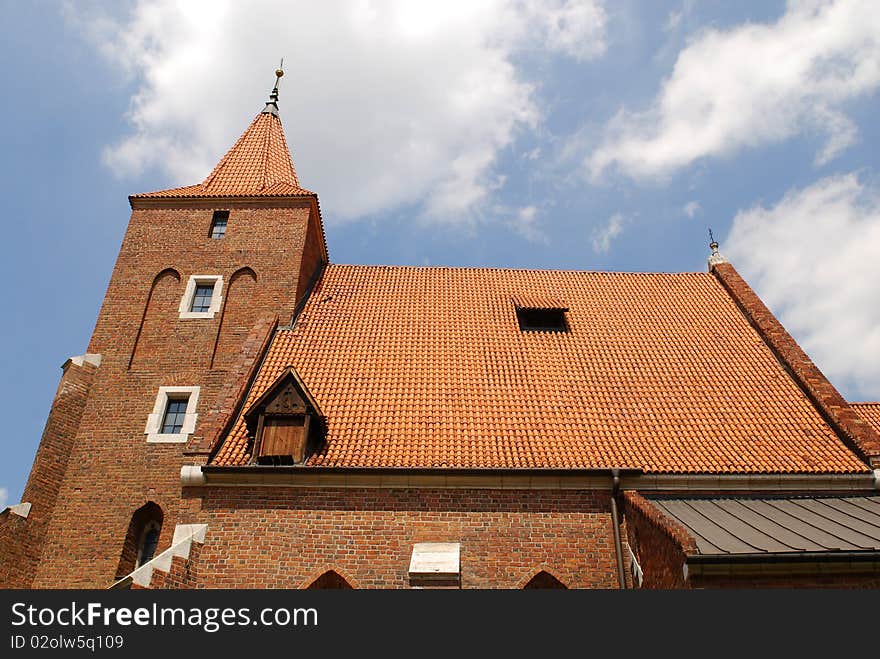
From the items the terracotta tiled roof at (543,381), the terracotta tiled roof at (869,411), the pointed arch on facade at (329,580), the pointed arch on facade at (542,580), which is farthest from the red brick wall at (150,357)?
the terracotta tiled roof at (869,411)

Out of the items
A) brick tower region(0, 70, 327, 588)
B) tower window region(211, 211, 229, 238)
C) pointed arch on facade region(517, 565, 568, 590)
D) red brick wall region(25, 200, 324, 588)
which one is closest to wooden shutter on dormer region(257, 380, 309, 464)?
brick tower region(0, 70, 327, 588)

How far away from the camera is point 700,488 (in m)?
9.48

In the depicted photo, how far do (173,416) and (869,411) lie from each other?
15772 mm

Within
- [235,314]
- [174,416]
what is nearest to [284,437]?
[174,416]

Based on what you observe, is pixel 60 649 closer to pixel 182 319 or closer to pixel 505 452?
pixel 505 452

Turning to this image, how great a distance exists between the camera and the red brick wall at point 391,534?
29.2ft

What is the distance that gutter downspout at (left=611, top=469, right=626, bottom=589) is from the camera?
8.95 metres

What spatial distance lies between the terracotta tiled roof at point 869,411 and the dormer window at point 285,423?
40.3ft

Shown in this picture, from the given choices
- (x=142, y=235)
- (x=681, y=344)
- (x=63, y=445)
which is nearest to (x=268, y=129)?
(x=142, y=235)

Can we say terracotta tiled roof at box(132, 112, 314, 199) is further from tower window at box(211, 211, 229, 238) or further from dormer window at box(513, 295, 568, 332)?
dormer window at box(513, 295, 568, 332)

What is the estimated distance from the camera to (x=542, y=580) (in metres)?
9.17

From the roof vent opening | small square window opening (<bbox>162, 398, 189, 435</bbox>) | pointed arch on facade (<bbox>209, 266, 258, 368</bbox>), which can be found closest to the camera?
small square window opening (<bbox>162, 398, 189, 435</bbox>)

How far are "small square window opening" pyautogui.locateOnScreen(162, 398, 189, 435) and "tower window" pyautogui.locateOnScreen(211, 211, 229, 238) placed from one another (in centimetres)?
481

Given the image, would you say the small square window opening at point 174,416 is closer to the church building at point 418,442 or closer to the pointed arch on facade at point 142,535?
the church building at point 418,442
